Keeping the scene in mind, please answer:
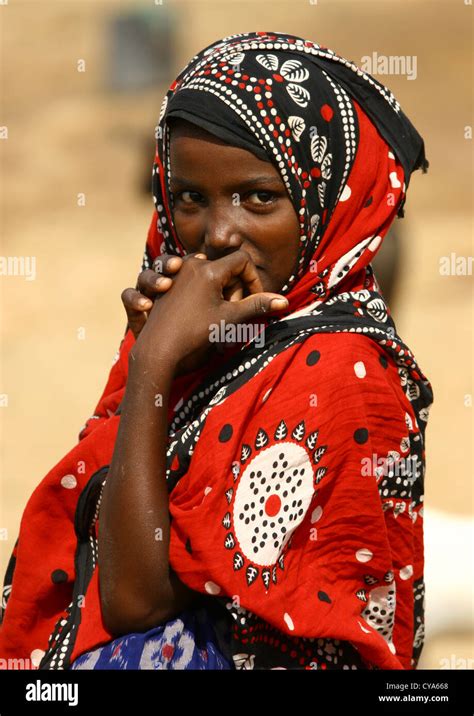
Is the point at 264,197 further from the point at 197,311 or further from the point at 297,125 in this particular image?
the point at 197,311

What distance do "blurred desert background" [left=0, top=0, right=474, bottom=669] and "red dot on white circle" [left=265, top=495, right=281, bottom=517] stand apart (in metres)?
1.65

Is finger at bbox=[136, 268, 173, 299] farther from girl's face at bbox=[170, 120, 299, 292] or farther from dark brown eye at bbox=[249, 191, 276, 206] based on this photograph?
dark brown eye at bbox=[249, 191, 276, 206]

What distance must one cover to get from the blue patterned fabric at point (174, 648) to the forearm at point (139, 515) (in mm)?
37

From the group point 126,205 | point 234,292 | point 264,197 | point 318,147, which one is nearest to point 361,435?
point 234,292

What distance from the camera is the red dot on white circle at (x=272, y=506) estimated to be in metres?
2.21

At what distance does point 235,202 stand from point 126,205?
8032 millimetres

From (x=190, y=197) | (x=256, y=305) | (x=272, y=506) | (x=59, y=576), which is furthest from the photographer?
(x=59, y=576)

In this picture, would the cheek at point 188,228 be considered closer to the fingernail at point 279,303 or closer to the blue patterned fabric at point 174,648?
the fingernail at point 279,303

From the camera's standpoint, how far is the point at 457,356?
7.69 meters

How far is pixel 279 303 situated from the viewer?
7.54 ft

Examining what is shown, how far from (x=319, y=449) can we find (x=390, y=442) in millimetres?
187

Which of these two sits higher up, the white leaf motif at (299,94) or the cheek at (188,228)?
the white leaf motif at (299,94)

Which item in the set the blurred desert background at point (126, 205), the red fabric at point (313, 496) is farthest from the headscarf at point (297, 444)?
the blurred desert background at point (126, 205)

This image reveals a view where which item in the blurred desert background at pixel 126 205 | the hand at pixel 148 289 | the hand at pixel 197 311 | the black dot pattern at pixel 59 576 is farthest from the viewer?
the blurred desert background at pixel 126 205
